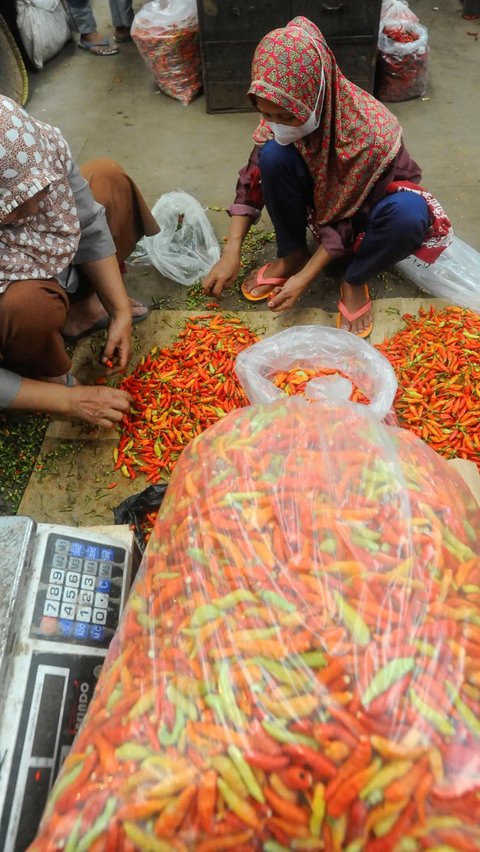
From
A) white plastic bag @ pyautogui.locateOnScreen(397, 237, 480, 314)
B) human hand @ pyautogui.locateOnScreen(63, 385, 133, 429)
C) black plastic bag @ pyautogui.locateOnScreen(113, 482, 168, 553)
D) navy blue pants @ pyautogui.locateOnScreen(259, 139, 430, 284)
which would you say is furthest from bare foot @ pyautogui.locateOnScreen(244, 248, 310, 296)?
black plastic bag @ pyautogui.locateOnScreen(113, 482, 168, 553)

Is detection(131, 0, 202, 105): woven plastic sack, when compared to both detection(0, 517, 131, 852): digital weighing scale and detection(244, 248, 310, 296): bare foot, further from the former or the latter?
detection(0, 517, 131, 852): digital weighing scale

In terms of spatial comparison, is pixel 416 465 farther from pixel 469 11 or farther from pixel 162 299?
pixel 469 11

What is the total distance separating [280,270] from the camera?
2.42m

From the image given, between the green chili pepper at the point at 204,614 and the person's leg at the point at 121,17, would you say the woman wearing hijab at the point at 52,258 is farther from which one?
the person's leg at the point at 121,17

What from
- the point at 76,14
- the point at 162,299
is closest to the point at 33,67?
the point at 76,14

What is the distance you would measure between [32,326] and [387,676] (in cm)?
140

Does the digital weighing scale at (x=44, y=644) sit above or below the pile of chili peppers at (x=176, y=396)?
above

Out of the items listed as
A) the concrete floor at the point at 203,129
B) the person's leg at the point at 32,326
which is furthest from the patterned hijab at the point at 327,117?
the person's leg at the point at 32,326

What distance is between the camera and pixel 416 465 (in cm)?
109

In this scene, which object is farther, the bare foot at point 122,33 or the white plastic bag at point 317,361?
the bare foot at point 122,33

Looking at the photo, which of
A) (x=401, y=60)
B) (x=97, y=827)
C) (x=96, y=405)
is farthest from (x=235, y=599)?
(x=401, y=60)

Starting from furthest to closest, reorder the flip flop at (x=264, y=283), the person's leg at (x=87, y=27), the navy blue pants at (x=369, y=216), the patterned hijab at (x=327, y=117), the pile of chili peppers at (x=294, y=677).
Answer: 1. the person's leg at (x=87, y=27)
2. the flip flop at (x=264, y=283)
3. the navy blue pants at (x=369, y=216)
4. the patterned hijab at (x=327, y=117)
5. the pile of chili peppers at (x=294, y=677)

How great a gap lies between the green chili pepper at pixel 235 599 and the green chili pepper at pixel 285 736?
183 millimetres

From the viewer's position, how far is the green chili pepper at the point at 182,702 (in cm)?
81
